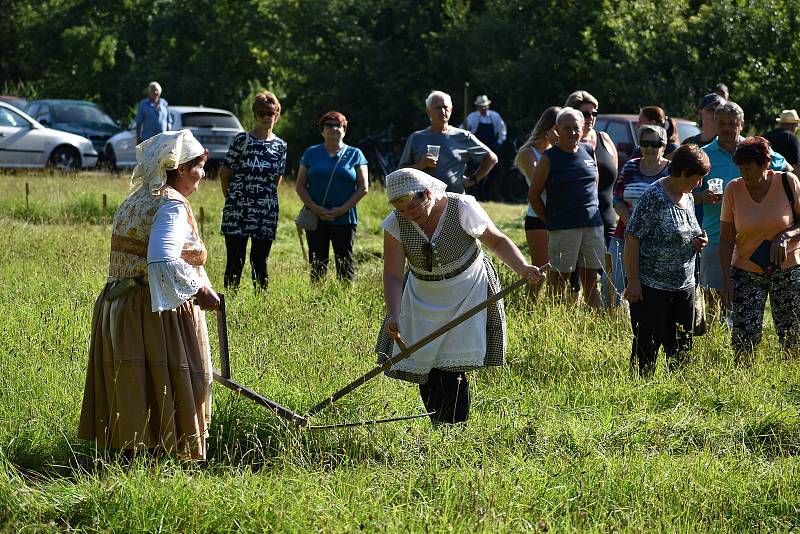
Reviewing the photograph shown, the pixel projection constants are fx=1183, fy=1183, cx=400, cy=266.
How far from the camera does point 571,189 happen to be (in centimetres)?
876

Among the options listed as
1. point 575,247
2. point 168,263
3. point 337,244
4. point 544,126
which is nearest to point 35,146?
point 337,244

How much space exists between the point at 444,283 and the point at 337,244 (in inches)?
166

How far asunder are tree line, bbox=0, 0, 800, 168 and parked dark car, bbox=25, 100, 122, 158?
4638mm

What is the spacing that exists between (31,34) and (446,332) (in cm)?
3434

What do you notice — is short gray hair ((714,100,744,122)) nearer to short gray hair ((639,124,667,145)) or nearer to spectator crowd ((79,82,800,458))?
spectator crowd ((79,82,800,458))

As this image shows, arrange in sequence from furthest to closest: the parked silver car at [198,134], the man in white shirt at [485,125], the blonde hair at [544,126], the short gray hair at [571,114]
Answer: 1. the parked silver car at [198,134]
2. the man in white shirt at [485,125]
3. the blonde hair at [544,126]
4. the short gray hair at [571,114]

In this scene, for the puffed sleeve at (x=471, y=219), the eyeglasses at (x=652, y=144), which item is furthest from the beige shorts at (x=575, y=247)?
the puffed sleeve at (x=471, y=219)

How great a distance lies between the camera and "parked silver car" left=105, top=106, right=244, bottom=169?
2420 centimetres

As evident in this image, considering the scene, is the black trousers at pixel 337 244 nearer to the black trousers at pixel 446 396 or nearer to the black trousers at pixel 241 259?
the black trousers at pixel 241 259

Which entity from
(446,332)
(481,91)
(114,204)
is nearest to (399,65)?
(481,91)

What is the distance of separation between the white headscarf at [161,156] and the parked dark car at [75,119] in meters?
21.5

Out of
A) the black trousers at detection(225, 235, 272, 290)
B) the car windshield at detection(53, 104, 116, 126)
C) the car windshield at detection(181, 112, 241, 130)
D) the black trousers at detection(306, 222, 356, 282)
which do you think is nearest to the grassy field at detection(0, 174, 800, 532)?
the black trousers at detection(225, 235, 272, 290)

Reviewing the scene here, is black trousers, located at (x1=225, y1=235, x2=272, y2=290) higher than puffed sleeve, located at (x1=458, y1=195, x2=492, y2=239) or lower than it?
lower

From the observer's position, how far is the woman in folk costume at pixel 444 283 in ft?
18.7
